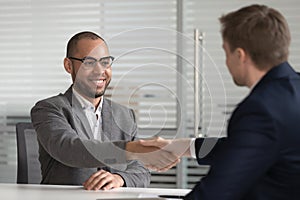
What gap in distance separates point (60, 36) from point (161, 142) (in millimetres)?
2346

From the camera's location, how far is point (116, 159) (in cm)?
227

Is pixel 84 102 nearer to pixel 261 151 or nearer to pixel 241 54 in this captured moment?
pixel 241 54

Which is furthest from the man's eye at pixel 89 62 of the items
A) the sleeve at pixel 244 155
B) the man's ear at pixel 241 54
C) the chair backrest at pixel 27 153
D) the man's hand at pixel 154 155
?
the sleeve at pixel 244 155

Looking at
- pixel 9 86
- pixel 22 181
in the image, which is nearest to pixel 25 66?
pixel 9 86

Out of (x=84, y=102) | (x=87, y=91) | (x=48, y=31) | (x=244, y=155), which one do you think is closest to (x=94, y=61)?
(x=87, y=91)

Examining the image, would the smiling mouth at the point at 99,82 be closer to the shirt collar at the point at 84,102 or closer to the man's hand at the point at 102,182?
the shirt collar at the point at 84,102

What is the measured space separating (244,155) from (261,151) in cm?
4

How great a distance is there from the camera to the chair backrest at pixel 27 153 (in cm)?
293

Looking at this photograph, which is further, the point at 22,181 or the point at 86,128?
the point at 22,181

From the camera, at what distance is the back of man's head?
161 cm

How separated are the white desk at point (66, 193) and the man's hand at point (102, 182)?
24mm

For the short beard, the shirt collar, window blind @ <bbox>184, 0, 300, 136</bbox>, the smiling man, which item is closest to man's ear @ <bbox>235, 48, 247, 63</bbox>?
the smiling man

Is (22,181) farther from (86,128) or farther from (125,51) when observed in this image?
(125,51)

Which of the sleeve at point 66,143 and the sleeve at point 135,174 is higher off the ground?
the sleeve at point 66,143
